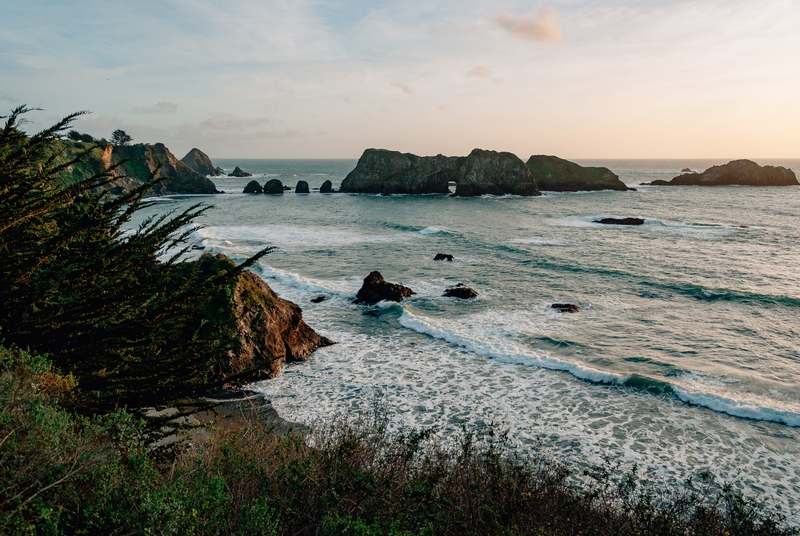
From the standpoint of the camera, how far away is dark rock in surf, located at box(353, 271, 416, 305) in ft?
83.7

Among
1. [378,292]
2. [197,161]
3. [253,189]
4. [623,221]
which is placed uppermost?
[197,161]

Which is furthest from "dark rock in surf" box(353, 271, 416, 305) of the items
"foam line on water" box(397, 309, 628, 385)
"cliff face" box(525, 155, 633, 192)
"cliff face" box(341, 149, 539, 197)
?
"cliff face" box(525, 155, 633, 192)

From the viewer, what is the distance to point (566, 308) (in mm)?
23812

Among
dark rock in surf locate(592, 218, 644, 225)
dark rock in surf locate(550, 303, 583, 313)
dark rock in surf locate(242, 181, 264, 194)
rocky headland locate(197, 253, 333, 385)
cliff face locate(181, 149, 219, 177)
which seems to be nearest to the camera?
rocky headland locate(197, 253, 333, 385)

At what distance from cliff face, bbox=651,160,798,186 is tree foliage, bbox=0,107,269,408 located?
5248 inches

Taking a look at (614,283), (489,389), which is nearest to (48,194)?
(489,389)

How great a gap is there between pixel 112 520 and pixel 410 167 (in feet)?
338

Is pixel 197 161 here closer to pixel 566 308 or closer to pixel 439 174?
pixel 439 174

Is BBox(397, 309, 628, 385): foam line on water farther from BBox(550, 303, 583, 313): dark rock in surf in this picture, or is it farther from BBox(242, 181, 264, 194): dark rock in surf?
BBox(242, 181, 264, 194): dark rock in surf

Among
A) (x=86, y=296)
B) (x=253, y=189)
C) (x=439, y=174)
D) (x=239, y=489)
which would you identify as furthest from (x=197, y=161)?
(x=239, y=489)

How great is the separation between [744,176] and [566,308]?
120368mm

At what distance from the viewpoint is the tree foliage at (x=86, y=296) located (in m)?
6.64

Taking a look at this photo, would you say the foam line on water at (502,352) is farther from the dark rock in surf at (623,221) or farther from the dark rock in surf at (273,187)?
the dark rock in surf at (273,187)

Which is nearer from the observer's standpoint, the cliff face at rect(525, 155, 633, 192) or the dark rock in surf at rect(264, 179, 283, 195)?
the dark rock in surf at rect(264, 179, 283, 195)
